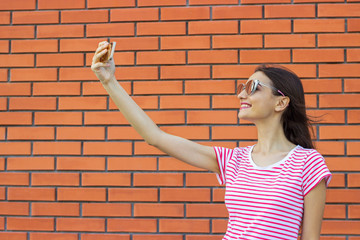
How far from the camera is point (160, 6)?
9.06 ft

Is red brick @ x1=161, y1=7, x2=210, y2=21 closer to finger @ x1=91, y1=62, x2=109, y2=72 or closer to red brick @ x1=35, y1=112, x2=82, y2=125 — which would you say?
red brick @ x1=35, y1=112, x2=82, y2=125

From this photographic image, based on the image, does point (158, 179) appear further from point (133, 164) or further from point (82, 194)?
point (82, 194)

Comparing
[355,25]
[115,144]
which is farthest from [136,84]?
[355,25]

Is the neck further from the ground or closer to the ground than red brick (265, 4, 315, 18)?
closer to the ground

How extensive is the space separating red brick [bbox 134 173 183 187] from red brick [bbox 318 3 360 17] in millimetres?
1353

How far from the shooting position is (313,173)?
1665 mm

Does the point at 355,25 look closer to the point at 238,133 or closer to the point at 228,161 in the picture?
the point at 238,133

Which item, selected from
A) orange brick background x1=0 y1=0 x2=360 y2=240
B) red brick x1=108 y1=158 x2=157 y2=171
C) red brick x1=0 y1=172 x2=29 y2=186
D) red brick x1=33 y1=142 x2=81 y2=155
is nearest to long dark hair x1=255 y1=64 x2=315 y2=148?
orange brick background x1=0 y1=0 x2=360 y2=240

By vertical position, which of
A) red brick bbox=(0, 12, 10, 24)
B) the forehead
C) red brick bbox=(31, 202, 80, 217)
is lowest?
red brick bbox=(31, 202, 80, 217)

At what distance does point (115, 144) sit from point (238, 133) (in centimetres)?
77

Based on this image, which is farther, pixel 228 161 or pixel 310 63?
pixel 310 63

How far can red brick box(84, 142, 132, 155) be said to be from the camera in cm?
270

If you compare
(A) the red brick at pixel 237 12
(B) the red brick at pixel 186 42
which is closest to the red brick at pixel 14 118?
(B) the red brick at pixel 186 42

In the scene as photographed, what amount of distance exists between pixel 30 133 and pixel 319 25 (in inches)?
76.8
